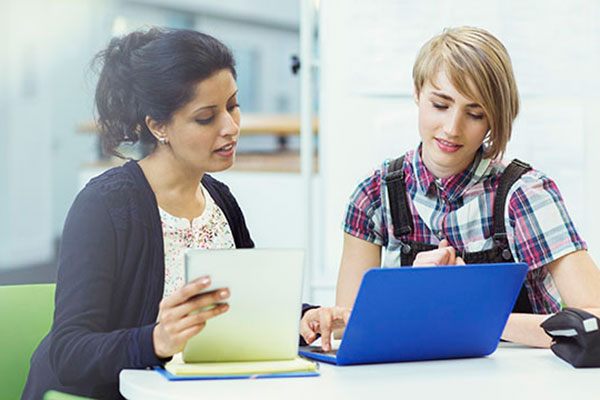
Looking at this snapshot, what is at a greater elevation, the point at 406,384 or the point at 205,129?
the point at 205,129

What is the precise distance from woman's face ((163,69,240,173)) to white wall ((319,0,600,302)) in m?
0.95

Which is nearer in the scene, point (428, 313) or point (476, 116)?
point (428, 313)

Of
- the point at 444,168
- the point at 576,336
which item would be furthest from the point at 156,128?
the point at 576,336

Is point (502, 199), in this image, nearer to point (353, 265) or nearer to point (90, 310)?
point (353, 265)

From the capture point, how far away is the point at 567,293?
1650 millimetres

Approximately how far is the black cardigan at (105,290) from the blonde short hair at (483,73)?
→ 64cm

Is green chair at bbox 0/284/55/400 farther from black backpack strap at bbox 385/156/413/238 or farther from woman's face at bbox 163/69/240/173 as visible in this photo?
black backpack strap at bbox 385/156/413/238

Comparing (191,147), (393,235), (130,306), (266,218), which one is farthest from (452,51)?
(266,218)

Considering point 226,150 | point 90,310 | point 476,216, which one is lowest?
point 90,310

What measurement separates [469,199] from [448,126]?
169mm

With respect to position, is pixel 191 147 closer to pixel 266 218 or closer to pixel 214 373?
pixel 214 373

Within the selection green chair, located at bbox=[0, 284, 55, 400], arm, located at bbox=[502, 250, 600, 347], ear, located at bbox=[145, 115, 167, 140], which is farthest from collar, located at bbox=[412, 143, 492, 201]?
green chair, located at bbox=[0, 284, 55, 400]

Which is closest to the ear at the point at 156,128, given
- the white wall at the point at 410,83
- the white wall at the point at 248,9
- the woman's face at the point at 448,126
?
the woman's face at the point at 448,126

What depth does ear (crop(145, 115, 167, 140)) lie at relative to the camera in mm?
1593
